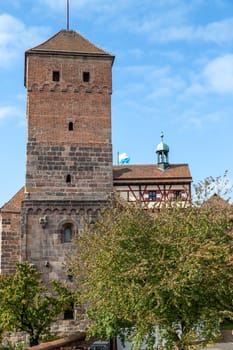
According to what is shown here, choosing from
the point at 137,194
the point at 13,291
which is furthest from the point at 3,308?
the point at 137,194

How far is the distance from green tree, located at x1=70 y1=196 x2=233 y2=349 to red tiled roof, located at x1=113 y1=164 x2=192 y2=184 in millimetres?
25877

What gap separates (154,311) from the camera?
15.6m

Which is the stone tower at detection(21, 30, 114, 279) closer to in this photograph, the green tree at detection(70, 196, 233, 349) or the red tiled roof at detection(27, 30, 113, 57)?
the red tiled roof at detection(27, 30, 113, 57)

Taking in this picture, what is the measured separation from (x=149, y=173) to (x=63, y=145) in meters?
16.3

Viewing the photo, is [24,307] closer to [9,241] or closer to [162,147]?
[9,241]

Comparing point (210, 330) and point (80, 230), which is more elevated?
point (80, 230)

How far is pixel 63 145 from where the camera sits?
95.1 ft

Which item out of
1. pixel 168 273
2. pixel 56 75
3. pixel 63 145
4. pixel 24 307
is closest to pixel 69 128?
pixel 63 145

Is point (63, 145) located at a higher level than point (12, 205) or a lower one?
higher

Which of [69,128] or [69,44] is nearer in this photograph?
[69,128]

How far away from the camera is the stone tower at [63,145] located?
27.6m

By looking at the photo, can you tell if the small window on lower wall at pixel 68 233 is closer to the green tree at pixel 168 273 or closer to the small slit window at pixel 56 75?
the small slit window at pixel 56 75

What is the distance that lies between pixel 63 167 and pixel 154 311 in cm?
1427

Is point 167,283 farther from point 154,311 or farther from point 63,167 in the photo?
point 63,167
